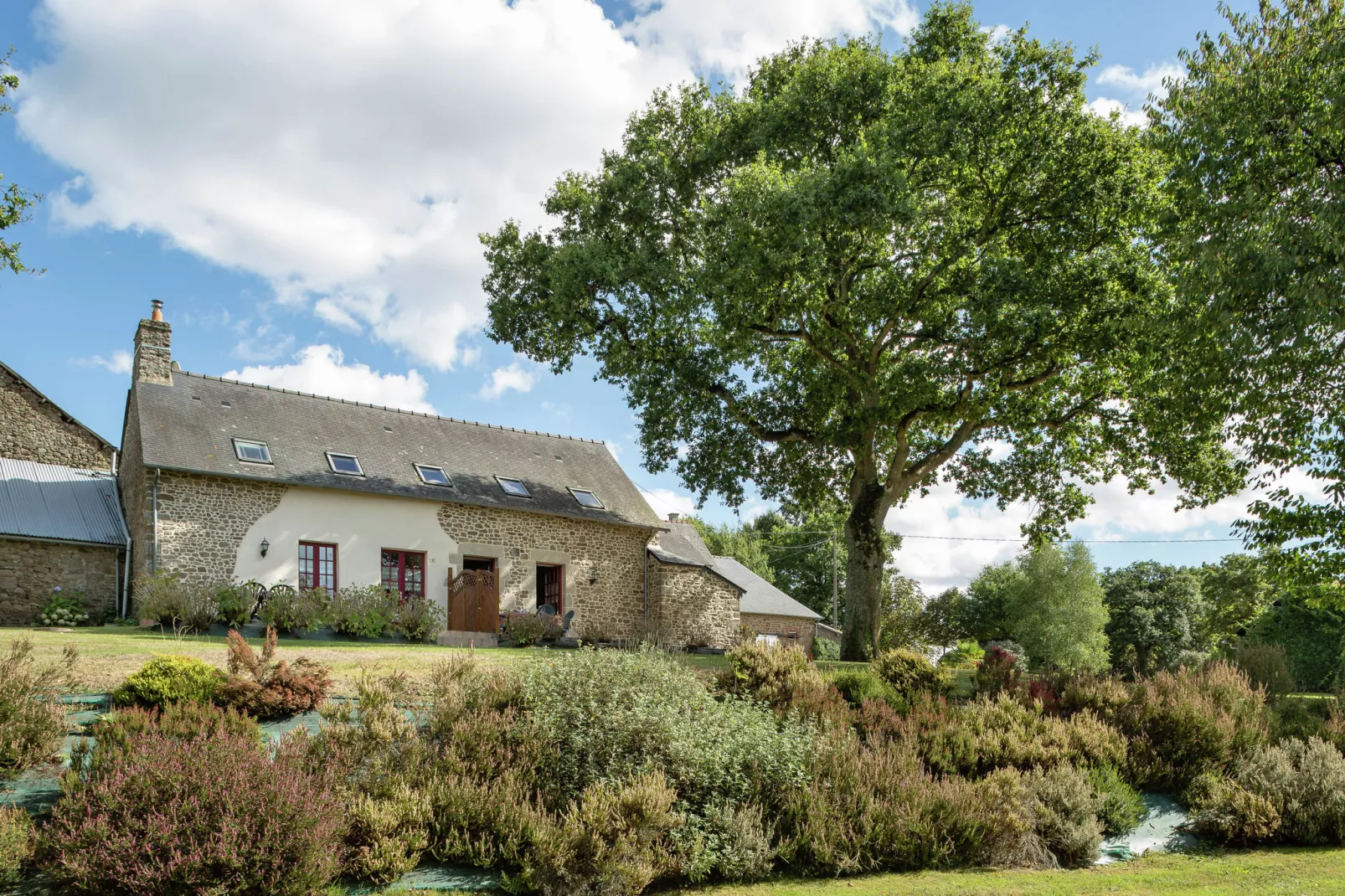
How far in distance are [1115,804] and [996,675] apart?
10.5ft

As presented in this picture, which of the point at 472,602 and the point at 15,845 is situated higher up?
the point at 472,602

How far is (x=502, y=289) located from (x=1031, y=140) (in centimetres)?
1110

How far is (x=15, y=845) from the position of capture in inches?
196

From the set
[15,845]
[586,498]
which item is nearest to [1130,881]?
[15,845]

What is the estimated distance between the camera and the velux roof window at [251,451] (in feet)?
59.1

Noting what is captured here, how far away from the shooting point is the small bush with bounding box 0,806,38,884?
495 cm

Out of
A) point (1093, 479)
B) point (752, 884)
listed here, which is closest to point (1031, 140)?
point (1093, 479)

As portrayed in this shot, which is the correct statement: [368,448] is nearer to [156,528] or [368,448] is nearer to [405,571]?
[405,571]

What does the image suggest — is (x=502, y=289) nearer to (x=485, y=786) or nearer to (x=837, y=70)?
(x=837, y=70)

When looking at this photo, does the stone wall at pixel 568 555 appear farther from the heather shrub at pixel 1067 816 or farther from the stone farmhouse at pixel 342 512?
the heather shrub at pixel 1067 816

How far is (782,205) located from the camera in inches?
551


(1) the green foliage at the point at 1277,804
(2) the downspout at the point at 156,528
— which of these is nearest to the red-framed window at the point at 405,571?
(2) the downspout at the point at 156,528

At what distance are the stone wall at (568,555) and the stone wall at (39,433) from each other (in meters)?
10.1

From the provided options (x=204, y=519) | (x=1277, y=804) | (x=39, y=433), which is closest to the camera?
(x=1277, y=804)
